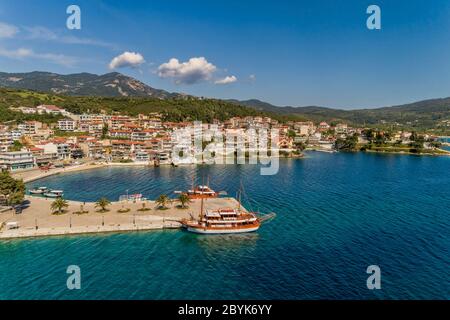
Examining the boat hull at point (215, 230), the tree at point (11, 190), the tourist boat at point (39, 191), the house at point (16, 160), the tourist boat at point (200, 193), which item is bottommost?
the boat hull at point (215, 230)

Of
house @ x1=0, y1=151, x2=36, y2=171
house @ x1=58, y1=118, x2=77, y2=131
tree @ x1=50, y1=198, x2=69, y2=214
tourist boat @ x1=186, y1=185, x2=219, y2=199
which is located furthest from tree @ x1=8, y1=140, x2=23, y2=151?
tourist boat @ x1=186, y1=185, x2=219, y2=199

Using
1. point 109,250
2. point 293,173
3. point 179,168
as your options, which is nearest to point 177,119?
point 179,168

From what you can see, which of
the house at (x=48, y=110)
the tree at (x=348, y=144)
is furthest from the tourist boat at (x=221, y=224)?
the house at (x=48, y=110)

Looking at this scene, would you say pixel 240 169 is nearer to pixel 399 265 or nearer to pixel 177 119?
pixel 399 265

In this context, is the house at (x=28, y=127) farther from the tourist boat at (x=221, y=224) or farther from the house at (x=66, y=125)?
the tourist boat at (x=221, y=224)

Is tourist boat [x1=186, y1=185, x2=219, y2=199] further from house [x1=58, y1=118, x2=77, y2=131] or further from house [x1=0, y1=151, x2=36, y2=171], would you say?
house [x1=58, y1=118, x2=77, y2=131]

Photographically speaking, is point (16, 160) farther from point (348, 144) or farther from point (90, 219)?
point (348, 144)
